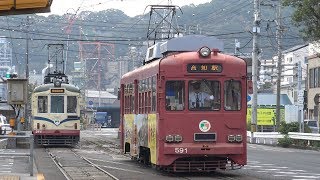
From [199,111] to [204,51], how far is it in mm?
1632

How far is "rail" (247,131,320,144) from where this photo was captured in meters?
40.0

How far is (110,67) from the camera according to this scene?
13025cm

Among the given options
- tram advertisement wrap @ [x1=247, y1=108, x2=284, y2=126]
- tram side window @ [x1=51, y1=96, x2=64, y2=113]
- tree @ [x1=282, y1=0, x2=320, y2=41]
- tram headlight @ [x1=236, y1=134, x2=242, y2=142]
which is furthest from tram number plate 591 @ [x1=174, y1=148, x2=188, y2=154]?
tram advertisement wrap @ [x1=247, y1=108, x2=284, y2=126]

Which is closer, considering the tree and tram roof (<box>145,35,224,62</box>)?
tram roof (<box>145,35,224,62</box>)

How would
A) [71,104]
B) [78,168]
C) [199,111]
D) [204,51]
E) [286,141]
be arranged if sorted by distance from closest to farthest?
[199,111] < [204,51] < [78,168] < [71,104] < [286,141]

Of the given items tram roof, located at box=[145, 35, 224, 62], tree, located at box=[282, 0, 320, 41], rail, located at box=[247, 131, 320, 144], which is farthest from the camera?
rail, located at box=[247, 131, 320, 144]

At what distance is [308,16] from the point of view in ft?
105

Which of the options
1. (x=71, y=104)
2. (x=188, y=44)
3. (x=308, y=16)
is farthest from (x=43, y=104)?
(x=188, y=44)

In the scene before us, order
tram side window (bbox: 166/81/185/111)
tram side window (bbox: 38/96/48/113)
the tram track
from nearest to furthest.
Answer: tram side window (bbox: 166/81/185/111)
the tram track
tram side window (bbox: 38/96/48/113)

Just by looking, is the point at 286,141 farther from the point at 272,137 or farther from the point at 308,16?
the point at 308,16

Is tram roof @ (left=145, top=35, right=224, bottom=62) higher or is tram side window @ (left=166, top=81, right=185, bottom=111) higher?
tram roof @ (left=145, top=35, right=224, bottom=62)

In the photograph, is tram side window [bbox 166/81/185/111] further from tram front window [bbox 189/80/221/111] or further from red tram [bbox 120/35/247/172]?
tram front window [bbox 189/80/221/111]

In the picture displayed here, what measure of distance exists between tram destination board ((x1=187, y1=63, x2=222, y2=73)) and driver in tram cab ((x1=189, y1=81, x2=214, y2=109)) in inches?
12.8

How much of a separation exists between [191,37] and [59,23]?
2300 inches
